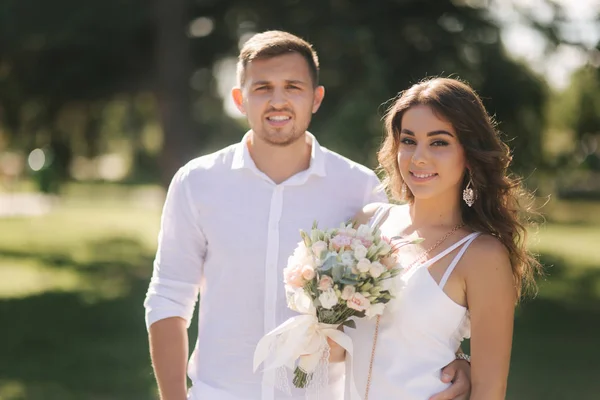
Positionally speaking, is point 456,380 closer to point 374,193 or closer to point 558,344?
point 374,193

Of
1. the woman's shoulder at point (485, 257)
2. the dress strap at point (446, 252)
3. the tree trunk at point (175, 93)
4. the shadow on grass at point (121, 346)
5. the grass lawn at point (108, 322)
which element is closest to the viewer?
the woman's shoulder at point (485, 257)

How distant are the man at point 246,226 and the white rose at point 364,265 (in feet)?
1.90

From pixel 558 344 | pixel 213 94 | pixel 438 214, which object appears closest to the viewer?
pixel 438 214

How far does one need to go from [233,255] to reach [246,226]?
135 mm

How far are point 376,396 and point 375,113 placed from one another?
8.07 m

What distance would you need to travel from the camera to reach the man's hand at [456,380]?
3006 millimetres

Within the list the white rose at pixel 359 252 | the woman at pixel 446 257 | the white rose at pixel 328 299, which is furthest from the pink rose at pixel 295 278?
the woman at pixel 446 257

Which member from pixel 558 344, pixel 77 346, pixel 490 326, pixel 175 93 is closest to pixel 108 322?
pixel 77 346

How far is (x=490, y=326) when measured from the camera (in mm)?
2922

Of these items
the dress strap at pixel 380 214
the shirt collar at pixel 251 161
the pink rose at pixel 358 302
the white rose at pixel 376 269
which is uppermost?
the shirt collar at pixel 251 161

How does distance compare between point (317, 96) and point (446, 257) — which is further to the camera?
point (317, 96)

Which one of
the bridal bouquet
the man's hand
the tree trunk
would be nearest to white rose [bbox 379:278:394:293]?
the bridal bouquet

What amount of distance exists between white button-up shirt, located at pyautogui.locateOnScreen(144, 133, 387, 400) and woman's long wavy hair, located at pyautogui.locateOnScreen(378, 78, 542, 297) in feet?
1.82

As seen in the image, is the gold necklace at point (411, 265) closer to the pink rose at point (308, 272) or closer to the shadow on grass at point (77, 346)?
the pink rose at point (308, 272)
